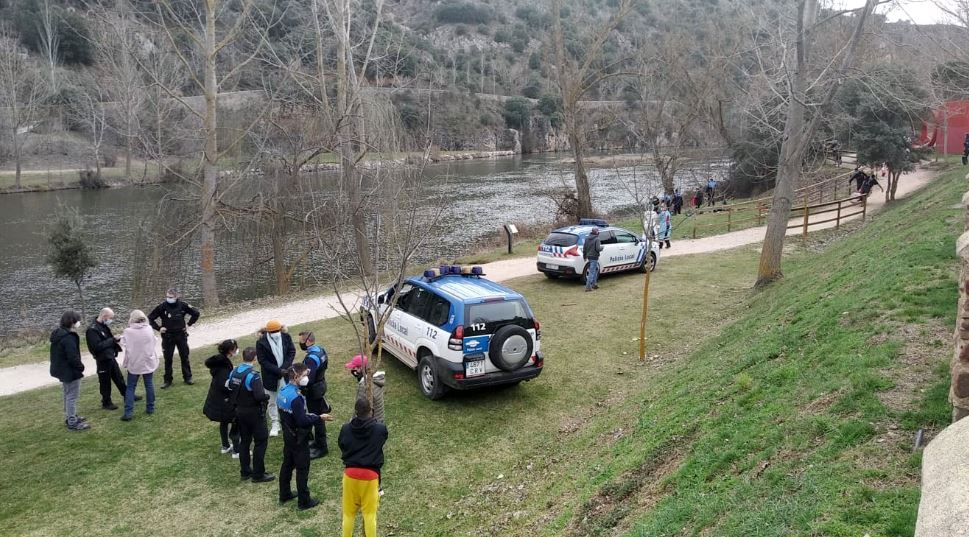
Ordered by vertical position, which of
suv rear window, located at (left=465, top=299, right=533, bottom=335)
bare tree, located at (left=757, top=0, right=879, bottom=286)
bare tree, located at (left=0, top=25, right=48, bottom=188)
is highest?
bare tree, located at (left=0, top=25, right=48, bottom=188)

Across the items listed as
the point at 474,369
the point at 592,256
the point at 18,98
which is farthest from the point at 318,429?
the point at 18,98

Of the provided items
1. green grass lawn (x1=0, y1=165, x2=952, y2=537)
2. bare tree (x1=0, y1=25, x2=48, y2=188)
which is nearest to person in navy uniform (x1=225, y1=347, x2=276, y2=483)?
green grass lawn (x1=0, y1=165, x2=952, y2=537)

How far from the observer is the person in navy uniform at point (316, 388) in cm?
767

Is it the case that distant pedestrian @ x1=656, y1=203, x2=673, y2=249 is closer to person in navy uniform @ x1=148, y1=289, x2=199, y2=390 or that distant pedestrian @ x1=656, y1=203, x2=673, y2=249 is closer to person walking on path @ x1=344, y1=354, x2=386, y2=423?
person walking on path @ x1=344, y1=354, x2=386, y2=423

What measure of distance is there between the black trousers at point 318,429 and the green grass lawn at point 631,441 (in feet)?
0.76

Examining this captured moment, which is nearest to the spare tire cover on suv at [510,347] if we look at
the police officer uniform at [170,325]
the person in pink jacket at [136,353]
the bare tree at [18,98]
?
the person in pink jacket at [136,353]

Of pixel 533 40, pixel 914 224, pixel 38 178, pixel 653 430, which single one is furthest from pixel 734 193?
pixel 533 40

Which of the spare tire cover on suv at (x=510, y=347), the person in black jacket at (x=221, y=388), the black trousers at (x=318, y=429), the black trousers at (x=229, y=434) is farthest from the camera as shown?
the spare tire cover on suv at (x=510, y=347)

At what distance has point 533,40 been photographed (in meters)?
125

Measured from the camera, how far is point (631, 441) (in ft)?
23.4

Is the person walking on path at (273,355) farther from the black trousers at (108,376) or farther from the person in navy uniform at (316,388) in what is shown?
the black trousers at (108,376)

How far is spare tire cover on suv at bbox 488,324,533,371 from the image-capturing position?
28.8 feet

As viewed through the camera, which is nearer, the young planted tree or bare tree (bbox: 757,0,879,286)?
bare tree (bbox: 757,0,879,286)

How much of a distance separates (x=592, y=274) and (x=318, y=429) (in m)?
8.97
